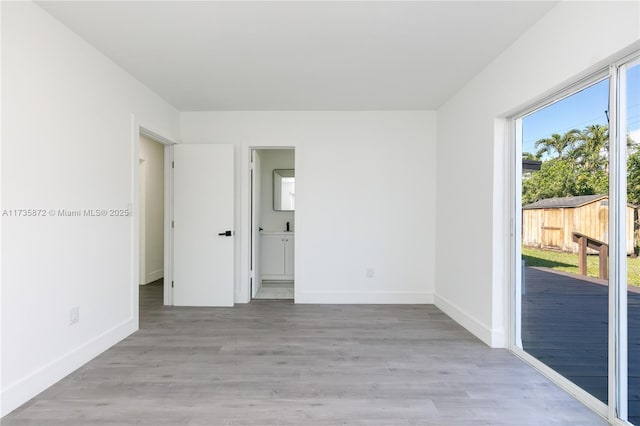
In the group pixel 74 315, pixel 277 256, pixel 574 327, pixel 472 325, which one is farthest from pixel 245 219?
pixel 574 327

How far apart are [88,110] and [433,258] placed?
392cm

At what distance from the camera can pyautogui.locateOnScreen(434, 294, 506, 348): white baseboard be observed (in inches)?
106

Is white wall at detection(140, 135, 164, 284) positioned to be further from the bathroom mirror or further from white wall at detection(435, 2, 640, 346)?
white wall at detection(435, 2, 640, 346)

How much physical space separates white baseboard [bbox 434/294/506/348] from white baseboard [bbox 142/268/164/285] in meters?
4.46

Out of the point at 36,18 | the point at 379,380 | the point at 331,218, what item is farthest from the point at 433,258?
the point at 36,18

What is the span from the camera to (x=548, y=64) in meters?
2.09

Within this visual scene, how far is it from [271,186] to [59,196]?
11.5 feet

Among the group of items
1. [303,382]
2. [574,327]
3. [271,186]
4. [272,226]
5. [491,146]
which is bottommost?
[303,382]

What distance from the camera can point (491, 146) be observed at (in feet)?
9.04

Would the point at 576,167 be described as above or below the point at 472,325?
above

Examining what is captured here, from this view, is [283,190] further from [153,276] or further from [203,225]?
[153,276]

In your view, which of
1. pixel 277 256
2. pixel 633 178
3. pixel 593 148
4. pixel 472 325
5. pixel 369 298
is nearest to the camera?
pixel 633 178

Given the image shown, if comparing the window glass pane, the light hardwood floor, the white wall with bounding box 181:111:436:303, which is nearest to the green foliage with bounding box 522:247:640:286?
the window glass pane

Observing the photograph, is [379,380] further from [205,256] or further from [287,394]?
[205,256]
